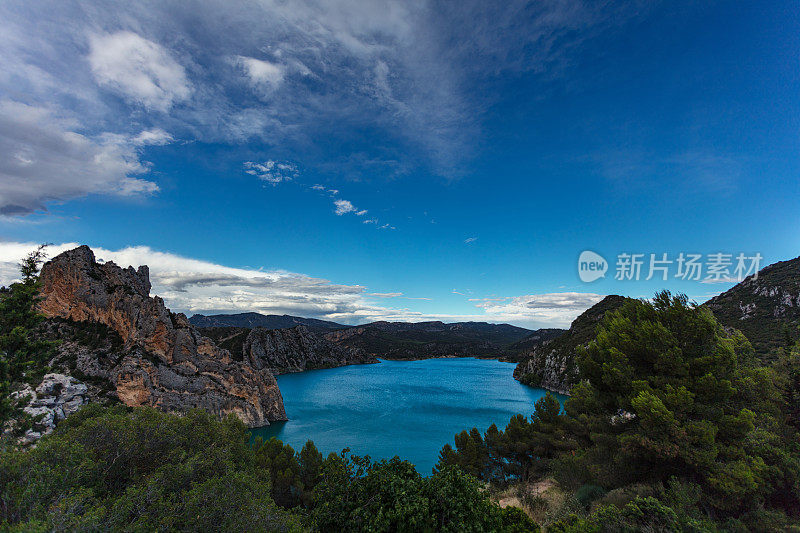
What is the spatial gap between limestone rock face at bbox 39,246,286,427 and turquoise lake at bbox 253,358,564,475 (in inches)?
361

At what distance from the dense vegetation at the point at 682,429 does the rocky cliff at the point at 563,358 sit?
5636 cm

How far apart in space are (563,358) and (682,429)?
72.5m

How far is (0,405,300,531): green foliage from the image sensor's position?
7574 mm

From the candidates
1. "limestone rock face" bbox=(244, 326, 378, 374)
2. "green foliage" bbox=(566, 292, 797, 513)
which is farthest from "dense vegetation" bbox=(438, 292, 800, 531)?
"limestone rock face" bbox=(244, 326, 378, 374)

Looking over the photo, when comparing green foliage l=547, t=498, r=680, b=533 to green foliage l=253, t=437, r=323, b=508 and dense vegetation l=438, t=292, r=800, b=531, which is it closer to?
dense vegetation l=438, t=292, r=800, b=531

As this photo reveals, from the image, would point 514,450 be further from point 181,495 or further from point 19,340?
point 19,340

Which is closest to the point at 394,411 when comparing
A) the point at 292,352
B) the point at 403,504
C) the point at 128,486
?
the point at 128,486

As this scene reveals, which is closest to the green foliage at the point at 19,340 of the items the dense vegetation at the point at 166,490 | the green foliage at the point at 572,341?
the dense vegetation at the point at 166,490

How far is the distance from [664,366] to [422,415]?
5039 centimetres

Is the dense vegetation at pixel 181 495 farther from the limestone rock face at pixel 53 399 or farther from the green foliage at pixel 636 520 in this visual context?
the limestone rock face at pixel 53 399

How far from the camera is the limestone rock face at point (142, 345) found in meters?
38.3

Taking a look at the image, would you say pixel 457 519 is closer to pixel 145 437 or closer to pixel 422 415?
pixel 145 437

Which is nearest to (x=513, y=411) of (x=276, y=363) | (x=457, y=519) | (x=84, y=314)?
(x=457, y=519)

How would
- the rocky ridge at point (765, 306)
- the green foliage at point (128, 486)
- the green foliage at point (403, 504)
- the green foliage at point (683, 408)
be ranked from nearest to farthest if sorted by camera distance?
1. the green foliage at point (128, 486)
2. the green foliage at point (403, 504)
3. the green foliage at point (683, 408)
4. the rocky ridge at point (765, 306)
